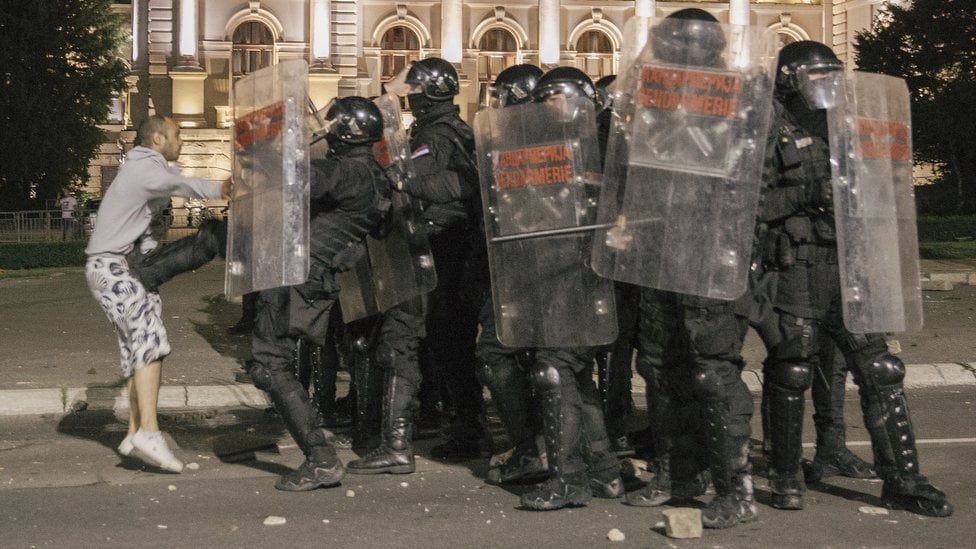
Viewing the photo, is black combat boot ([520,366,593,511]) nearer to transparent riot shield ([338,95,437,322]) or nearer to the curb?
transparent riot shield ([338,95,437,322])

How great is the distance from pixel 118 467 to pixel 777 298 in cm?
332

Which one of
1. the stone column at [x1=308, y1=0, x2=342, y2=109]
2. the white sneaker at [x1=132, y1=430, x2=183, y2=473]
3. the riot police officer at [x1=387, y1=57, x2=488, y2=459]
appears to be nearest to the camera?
the white sneaker at [x1=132, y1=430, x2=183, y2=473]

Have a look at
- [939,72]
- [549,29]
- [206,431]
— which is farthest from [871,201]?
[549,29]

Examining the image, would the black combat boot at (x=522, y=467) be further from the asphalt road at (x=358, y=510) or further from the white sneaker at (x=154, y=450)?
the white sneaker at (x=154, y=450)

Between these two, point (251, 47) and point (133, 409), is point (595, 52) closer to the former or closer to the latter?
point (251, 47)

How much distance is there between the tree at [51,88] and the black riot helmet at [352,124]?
26.1 m

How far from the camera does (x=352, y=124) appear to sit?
6539 mm

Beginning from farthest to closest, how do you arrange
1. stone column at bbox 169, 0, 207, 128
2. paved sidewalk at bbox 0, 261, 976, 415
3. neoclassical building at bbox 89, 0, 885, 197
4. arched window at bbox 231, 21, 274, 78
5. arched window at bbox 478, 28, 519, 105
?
arched window at bbox 478, 28, 519, 105, arched window at bbox 231, 21, 274, 78, neoclassical building at bbox 89, 0, 885, 197, stone column at bbox 169, 0, 207, 128, paved sidewalk at bbox 0, 261, 976, 415

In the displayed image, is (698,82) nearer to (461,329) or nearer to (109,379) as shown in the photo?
(461,329)

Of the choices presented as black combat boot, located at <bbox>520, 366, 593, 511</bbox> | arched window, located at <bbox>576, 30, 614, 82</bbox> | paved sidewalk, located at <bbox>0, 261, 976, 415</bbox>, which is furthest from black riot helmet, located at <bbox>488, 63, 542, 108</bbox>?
arched window, located at <bbox>576, 30, 614, 82</bbox>

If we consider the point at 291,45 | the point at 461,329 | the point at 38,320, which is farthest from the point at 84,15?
the point at 461,329

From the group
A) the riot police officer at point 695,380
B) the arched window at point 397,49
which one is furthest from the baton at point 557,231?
the arched window at point 397,49

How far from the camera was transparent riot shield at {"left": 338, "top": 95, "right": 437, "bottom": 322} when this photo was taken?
271 inches

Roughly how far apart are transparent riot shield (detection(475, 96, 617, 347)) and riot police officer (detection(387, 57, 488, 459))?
66 centimetres
